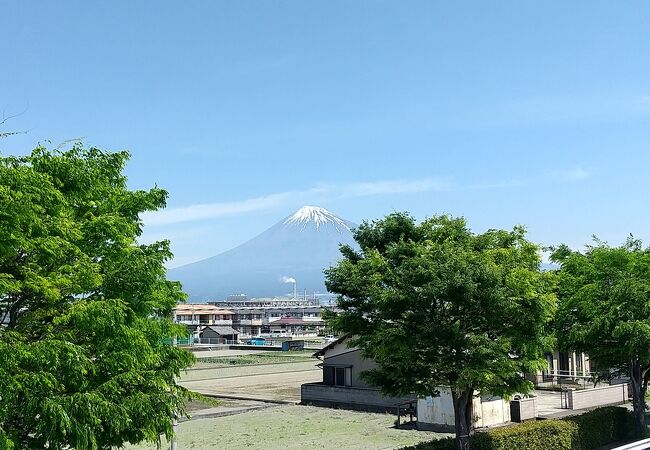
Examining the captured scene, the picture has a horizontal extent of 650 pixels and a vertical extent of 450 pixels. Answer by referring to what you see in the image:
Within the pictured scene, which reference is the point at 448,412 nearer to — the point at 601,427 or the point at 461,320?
the point at 601,427

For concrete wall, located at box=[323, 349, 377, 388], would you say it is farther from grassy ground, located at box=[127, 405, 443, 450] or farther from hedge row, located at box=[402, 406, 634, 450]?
hedge row, located at box=[402, 406, 634, 450]

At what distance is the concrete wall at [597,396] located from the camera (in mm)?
34375

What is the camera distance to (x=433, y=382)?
65.4ft

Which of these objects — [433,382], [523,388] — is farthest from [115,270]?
[523,388]

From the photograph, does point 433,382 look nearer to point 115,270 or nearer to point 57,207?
point 115,270

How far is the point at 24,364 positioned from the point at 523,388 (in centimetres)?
1499

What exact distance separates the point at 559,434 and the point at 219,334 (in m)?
93.3

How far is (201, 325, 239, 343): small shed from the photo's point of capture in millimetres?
111125

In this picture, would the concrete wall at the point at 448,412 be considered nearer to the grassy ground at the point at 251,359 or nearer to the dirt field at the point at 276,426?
the dirt field at the point at 276,426

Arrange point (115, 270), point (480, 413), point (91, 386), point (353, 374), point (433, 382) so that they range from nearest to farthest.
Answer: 1. point (91, 386)
2. point (115, 270)
3. point (433, 382)
4. point (480, 413)
5. point (353, 374)

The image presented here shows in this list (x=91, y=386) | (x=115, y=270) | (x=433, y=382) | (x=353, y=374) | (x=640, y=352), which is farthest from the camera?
(x=353, y=374)

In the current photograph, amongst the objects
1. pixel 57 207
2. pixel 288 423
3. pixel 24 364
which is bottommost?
pixel 288 423

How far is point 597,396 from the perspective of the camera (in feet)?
118

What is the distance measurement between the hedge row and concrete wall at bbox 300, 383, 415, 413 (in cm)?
1124
